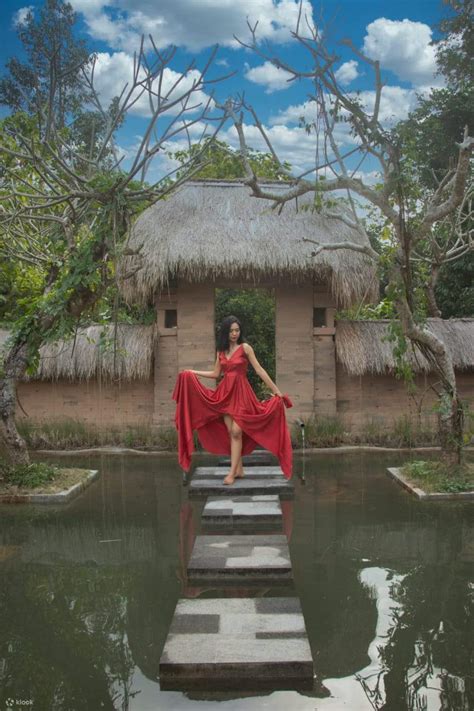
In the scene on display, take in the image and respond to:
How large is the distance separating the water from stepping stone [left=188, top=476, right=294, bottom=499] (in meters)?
0.20

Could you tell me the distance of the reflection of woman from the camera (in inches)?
280

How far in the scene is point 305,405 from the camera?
1023cm

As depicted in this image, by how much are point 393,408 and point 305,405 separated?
142 cm

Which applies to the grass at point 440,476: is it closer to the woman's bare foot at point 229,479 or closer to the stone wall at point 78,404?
the woman's bare foot at point 229,479

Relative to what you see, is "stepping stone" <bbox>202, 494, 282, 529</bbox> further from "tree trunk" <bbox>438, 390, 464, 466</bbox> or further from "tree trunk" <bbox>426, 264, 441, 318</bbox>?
"tree trunk" <bbox>426, 264, 441, 318</bbox>

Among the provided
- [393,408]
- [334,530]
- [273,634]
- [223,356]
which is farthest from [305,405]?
[273,634]

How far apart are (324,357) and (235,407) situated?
353cm

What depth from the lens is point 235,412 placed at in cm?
714

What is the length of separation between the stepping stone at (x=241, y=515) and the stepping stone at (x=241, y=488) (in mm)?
540

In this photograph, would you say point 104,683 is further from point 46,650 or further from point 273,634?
point 273,634

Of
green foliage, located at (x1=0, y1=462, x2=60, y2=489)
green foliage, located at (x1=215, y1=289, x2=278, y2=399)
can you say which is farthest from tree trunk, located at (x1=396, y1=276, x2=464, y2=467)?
green foliage, located at (x1=215, y1=289, x2=278, y2=399)

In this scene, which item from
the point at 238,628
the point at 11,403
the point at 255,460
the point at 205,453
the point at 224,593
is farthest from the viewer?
the point at 205,453

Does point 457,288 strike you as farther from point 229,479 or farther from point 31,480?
point 31,480

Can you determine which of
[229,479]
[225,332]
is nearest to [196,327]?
[225,332]
